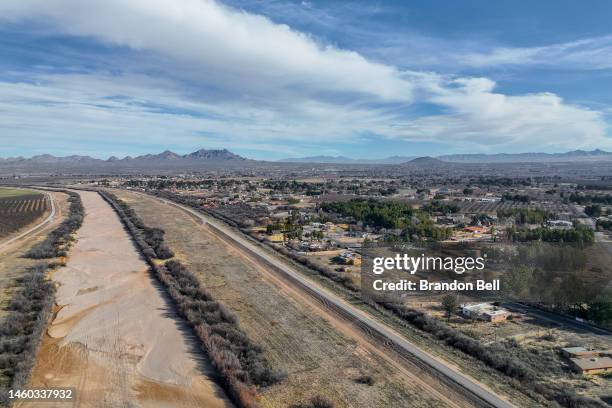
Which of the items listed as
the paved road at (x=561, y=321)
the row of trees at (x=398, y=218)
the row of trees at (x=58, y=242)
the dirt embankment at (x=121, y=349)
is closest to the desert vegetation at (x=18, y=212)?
the row of trees at (x=58, y=242)

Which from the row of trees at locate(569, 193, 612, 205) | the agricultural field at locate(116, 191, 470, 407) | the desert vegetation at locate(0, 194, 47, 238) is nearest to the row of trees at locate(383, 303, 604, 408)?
the agricultural field at locate(116, 191, 470, 407)

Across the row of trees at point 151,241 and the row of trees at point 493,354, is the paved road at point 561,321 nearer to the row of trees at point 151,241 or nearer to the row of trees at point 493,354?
the row of trees at point 493,354

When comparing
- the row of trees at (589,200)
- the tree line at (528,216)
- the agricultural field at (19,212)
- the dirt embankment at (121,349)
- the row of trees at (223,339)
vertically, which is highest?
the row of trees at (589,200)

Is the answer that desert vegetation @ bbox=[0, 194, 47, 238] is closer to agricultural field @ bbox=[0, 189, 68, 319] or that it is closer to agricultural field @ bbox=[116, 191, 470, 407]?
agricultural field @ bbox=[0, 189, 68, 319]

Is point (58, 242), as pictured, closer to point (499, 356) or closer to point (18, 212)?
point (18, 212)

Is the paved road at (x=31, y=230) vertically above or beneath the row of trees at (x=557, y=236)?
beneath

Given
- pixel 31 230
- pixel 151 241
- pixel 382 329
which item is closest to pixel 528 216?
pixel 382 329

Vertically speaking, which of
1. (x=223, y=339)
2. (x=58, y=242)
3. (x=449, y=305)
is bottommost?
(x=223, y=339)
